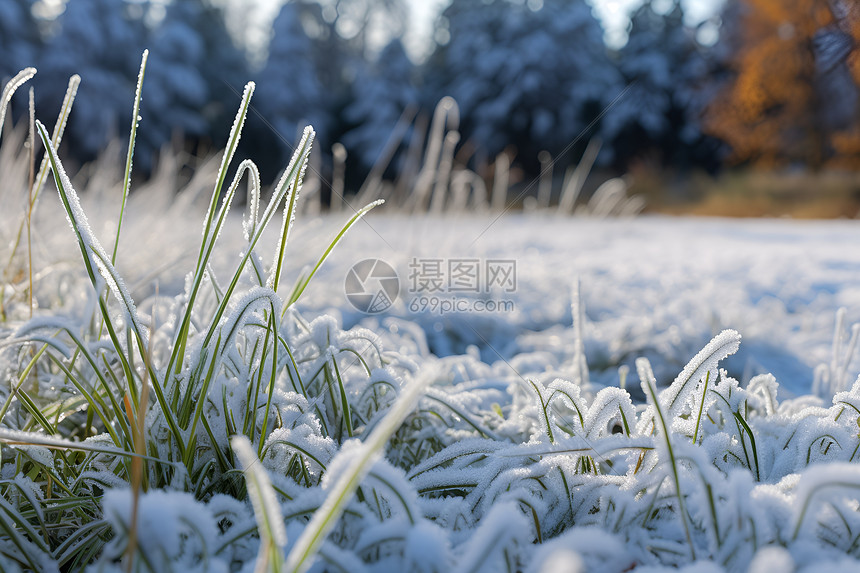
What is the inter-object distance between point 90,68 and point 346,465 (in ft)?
52.7

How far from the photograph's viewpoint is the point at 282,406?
0.77 meters

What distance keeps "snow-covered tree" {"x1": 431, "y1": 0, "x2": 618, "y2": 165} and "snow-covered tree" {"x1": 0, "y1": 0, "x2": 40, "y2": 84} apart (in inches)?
400

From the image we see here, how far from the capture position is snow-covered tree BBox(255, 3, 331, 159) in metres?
15.5

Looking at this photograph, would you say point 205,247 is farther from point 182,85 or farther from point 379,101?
point 379,101

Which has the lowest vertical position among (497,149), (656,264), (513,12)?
(656,264)

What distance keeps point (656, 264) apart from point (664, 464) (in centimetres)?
295

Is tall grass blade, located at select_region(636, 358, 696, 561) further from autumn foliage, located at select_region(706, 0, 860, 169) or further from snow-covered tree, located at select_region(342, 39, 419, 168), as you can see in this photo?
snow-covered tree, located at select_region(342, 39, 419, 168)

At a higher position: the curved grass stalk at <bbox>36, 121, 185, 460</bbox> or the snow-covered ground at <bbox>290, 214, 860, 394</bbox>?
the curved grass stalk at <bbox>36, 121, 185, 460</bbox>

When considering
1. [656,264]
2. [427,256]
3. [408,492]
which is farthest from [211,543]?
[656,264]

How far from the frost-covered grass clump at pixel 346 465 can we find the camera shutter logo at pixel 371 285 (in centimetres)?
142

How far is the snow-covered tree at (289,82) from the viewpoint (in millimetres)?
15461

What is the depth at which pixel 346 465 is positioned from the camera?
489mm

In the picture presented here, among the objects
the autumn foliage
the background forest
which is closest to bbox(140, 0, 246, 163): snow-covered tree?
the background forest

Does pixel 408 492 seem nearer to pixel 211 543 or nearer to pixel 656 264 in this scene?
pixel 211 543
